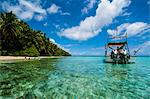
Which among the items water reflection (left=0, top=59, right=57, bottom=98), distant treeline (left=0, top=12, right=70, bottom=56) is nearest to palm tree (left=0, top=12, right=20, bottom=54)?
distant treeline (left=0, top=12, right=70, bottom=56)

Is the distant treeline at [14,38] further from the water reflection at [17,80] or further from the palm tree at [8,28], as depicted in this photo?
the water reflection at [17,80]

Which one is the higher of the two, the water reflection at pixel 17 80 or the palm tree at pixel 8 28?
the palm tree at pixel 8 28

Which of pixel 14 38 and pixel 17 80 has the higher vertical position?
pixel 14 38

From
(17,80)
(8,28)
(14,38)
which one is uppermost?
(8,28)

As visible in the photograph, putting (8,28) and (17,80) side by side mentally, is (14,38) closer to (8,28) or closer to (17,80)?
(8,28)

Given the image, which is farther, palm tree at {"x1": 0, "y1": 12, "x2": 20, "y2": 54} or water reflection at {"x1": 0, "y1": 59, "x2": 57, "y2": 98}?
palm tree at {"x1": 0, "y1": 12, "x2": 20, "y2": 54}

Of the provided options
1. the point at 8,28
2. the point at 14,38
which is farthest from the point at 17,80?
the point at 14,38

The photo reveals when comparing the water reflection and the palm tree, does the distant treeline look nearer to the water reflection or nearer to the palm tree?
the palm tree

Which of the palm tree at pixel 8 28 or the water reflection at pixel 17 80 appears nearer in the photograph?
the water reflection at pixel 17 80

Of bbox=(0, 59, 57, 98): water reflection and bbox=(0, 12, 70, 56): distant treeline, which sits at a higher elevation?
bbox=(0, 12, 70, 56): distant treeline

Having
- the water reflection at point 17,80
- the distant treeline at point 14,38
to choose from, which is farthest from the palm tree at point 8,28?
the water reflection at point 17,80

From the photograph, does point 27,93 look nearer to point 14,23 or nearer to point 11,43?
point 14,23

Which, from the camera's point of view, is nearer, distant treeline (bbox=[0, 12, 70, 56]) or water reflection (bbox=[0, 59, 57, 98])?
water reflection (bbox=[0, 59, 57, 98])

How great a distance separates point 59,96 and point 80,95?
3.30 feet
